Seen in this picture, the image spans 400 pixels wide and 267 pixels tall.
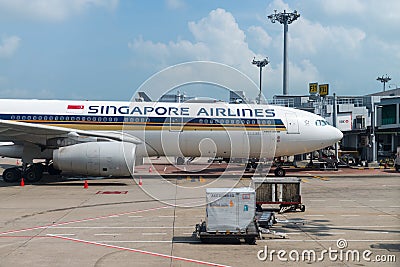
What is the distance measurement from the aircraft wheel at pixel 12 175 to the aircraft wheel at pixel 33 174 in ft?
1.57

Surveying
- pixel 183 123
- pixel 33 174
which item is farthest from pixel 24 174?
pixel 183 123

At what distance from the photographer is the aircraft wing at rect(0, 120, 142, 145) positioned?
21531 millimetres

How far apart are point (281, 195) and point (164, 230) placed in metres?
5.56

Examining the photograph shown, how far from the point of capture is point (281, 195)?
54.4ft

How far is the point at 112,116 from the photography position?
2505 centimetres

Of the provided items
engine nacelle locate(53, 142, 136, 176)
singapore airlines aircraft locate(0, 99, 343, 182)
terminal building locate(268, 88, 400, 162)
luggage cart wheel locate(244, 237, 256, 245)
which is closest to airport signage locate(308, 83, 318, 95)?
terminal building locate(268, 88, 400, 162)

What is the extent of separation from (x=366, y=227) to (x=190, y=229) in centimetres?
545

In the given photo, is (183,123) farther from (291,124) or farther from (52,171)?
(52,171)

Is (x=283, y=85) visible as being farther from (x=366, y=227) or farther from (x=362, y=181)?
(x=366, y=227)

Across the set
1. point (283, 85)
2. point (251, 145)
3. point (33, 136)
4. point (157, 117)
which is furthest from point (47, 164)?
point (283, 85)

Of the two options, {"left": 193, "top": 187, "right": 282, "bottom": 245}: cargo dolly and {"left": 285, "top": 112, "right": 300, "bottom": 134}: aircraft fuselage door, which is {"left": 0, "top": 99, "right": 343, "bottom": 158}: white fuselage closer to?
{"left": 285, "top": 112, "right": 300, "bottom": 134}: aircraft fuselage door

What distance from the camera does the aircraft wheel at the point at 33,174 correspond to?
24266 millimetres

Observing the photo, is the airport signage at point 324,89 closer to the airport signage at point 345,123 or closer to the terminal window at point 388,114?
the airport signage at point 345,123

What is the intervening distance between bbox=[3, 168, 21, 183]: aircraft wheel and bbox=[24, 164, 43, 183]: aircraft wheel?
0.48 meters
